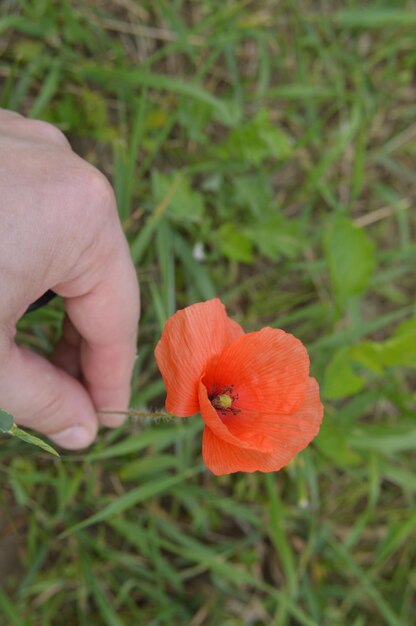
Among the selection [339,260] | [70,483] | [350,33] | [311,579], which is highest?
[350,33]

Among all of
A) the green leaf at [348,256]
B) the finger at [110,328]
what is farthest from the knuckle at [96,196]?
the green leaf at [348,256]

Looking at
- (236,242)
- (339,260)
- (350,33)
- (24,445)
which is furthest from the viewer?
(350,33)

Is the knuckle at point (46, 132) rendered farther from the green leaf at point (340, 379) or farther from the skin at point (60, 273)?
the green leaf at point (340, 379)

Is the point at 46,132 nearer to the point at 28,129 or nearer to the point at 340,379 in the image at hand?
the point at 28,129

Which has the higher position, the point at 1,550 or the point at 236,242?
the point at 236,242

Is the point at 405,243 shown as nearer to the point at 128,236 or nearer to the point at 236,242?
the point at 236,242

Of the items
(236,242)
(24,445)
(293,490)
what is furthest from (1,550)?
(236,242)

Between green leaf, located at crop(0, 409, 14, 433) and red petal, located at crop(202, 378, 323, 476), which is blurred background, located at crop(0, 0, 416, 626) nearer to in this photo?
red petal, located at crop(202, 378, 323, 476)

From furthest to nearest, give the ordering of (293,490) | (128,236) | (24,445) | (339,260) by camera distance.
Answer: (293,490), (128,236), (339,260), (24,445)

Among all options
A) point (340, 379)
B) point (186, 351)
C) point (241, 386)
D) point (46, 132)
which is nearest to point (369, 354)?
point (340, 379)
